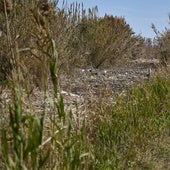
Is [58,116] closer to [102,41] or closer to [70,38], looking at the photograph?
[70,38]

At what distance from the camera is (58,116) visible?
313cm

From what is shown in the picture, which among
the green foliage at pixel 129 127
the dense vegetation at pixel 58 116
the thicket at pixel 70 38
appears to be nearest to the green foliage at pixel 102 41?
the thicket at pixel 70 38

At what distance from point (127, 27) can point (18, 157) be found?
1777 cm

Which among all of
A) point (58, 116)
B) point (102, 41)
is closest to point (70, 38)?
point (102, 41)

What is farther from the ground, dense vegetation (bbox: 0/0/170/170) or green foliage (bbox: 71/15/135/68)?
green foliage (bbox: 71/15/135/68)

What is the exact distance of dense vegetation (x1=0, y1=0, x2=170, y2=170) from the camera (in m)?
2.63

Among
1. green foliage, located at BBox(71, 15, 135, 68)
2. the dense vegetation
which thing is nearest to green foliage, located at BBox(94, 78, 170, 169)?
the dense vegetation

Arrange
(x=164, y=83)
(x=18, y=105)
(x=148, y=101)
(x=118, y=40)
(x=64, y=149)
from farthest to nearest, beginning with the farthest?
1. (x=118, y=40)
2. (x=164, y=83)
3. (x=148, y=101)
4. (x=64, y=149)
5. (x=18, y=105)

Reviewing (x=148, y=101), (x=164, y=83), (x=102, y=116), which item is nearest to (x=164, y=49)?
(x=164, y=83)

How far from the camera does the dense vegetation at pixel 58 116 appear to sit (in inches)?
104

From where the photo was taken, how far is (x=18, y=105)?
2486mm

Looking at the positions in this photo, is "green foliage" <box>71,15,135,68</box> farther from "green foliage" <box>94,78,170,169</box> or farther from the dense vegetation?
"green foliage" <box>94,78,170,169</box>

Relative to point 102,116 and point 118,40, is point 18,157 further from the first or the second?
point 118,40

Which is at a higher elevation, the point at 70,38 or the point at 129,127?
the point at 70,38
